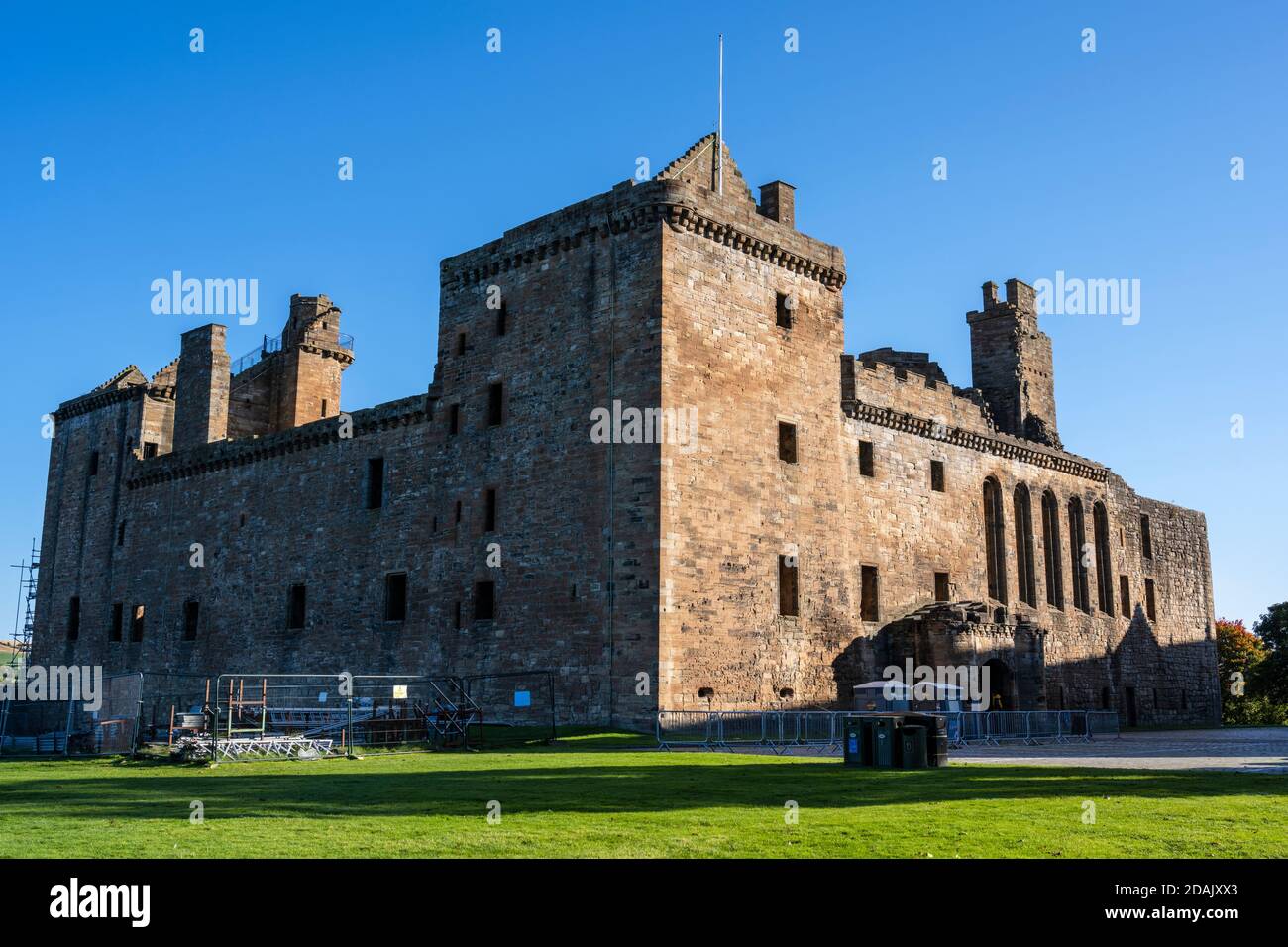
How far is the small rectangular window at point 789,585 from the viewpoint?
32281 millimetres

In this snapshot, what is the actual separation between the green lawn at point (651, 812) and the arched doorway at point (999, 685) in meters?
17.0

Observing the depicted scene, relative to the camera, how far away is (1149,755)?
23875 millimetres

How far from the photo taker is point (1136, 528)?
164 feet

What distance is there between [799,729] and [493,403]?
1345 cm

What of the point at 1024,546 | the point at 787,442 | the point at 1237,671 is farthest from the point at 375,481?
the point at 1237,671

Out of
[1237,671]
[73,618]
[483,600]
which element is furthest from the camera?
[1237,671]

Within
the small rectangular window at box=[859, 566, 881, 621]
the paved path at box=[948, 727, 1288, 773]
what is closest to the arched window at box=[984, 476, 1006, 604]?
the small rectangular window at box=[859, 566, 881, 621]

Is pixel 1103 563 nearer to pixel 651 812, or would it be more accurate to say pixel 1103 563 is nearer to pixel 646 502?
pixel 646 502

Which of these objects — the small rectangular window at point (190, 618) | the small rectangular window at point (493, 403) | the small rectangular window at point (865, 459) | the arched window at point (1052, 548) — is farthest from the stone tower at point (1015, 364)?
the small rectangular window at point (190, 618)

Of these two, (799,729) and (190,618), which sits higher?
(190,618)

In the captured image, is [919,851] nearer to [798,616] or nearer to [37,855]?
[37,855]

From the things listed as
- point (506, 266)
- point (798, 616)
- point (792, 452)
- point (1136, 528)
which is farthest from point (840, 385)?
point (1136, 528)

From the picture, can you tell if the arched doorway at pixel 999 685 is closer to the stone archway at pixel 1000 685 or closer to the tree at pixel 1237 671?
the stone archway at pixel 1000 685
